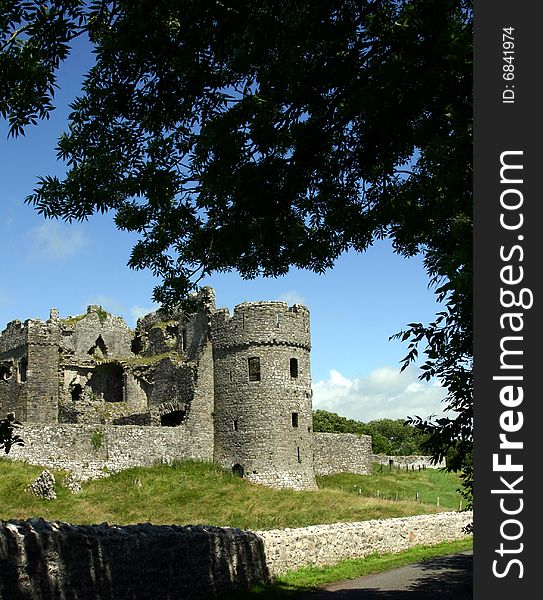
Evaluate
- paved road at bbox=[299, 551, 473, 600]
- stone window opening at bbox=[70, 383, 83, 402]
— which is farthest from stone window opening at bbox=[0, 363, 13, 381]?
paved road at bbox=[299, 551, 473, 600]

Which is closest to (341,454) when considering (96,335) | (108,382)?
(108,382)

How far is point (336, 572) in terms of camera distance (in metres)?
19.4

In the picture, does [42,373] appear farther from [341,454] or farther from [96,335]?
[341,454]

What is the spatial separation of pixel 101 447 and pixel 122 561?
2370 cm

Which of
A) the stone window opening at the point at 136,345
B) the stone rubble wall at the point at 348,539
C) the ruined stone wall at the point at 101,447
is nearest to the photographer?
the stone rubble wall at the point at 348,539

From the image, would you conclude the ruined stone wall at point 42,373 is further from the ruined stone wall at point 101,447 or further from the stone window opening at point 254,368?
the stone window opening at point 254,368

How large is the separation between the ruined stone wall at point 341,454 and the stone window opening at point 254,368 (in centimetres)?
847

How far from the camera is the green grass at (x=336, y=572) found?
16.2m

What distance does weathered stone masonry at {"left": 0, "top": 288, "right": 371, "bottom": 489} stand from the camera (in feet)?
122

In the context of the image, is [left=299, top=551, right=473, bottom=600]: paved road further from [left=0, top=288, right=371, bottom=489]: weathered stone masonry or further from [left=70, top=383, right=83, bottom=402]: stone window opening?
[left=70, top=383, right=83, bottom=402]: stone window opening

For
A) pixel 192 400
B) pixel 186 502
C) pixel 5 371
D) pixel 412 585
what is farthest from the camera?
pixel 5 371

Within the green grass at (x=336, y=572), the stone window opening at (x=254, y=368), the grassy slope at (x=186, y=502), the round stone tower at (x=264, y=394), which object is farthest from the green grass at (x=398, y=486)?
the green grass at (x=336, y=572)

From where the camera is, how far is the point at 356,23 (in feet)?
37.5

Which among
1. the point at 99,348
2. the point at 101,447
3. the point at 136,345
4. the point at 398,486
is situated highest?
the point at 136,345
